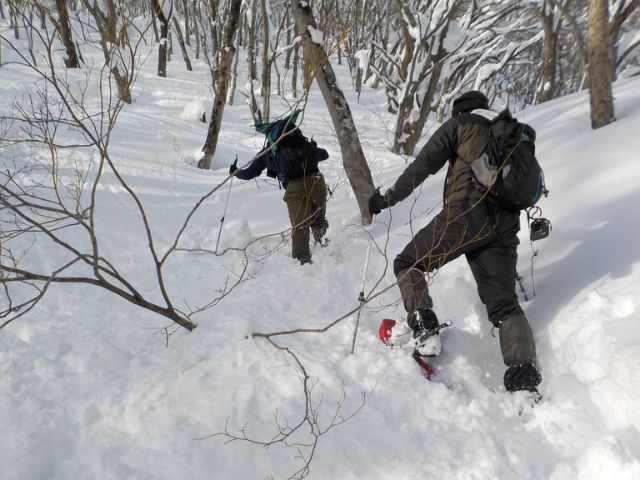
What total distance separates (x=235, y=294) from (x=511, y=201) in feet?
7.05

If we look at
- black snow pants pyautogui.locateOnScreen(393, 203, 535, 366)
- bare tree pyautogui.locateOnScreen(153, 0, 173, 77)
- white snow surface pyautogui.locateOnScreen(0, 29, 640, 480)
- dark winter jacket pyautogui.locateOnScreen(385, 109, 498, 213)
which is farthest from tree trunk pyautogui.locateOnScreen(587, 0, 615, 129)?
bare tree pyautogui.locateOnScreen(153, 0, 173, 77)

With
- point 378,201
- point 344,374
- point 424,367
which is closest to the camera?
point 344,374

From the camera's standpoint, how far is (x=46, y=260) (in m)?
3.62

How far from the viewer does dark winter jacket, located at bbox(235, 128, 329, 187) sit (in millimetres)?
3844

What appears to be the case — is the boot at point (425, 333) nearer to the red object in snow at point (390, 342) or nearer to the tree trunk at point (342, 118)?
the red object in snow at point (390, 342)

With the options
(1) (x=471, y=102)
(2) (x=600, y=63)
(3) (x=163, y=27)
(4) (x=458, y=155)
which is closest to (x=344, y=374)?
(4) (x=458, y=155)

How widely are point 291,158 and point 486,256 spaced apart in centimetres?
213

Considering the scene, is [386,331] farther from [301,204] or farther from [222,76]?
[222,76]

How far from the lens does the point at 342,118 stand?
439cm

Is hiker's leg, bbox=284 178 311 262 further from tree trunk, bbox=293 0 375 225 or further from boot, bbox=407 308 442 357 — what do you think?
boot, bbox=407 308 442 357

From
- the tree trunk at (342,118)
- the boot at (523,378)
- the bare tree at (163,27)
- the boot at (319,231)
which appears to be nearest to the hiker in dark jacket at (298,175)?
the boot at (319,231)

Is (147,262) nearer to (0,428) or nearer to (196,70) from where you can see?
(0,428)

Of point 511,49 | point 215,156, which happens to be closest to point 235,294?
point 215,156

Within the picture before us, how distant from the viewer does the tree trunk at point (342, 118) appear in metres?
4.16
